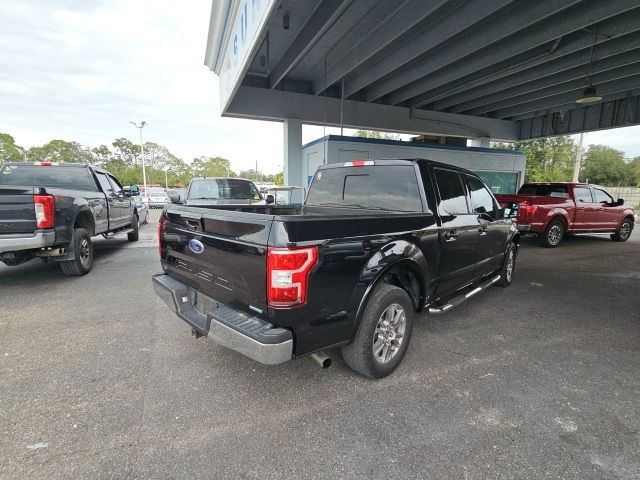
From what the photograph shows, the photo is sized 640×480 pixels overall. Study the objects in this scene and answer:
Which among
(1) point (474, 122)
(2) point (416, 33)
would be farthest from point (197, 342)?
(1) point (474, 122)

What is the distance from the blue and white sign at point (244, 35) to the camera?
514 cm

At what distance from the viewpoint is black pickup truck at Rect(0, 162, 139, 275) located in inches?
183

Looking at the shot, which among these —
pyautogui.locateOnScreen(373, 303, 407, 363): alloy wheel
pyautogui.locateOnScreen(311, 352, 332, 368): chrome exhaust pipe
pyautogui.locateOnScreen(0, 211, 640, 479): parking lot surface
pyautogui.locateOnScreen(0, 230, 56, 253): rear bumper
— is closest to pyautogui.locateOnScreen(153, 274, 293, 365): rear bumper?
pyautogui.locateOnScreen(311, 352, 332, 368): chrome exhaust pipe

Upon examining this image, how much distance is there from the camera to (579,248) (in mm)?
9555

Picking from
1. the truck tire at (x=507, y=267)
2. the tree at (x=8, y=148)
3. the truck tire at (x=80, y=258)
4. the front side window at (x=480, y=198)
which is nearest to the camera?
the front side window at (x=480, y=198)

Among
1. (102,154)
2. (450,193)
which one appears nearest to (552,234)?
(450,193)

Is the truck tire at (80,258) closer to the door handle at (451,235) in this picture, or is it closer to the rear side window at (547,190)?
the door handle at (451,235)

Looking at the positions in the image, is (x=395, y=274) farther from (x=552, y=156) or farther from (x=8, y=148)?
(x=8, y=148)

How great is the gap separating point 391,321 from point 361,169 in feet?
5.59

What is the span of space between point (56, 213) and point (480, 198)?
614 centimetres

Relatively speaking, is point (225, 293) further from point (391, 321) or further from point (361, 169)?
point (361, 169)

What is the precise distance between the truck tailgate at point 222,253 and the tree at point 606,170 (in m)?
70.6

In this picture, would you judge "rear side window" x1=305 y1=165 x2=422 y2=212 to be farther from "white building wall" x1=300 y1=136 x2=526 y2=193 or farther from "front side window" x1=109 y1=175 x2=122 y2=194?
"white building wall" x1=300 y1=136 x2=526 y2=193

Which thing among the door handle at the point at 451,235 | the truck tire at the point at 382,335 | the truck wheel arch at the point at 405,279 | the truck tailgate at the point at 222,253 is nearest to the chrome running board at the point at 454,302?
the truck wheel arch at the point at 405,279
